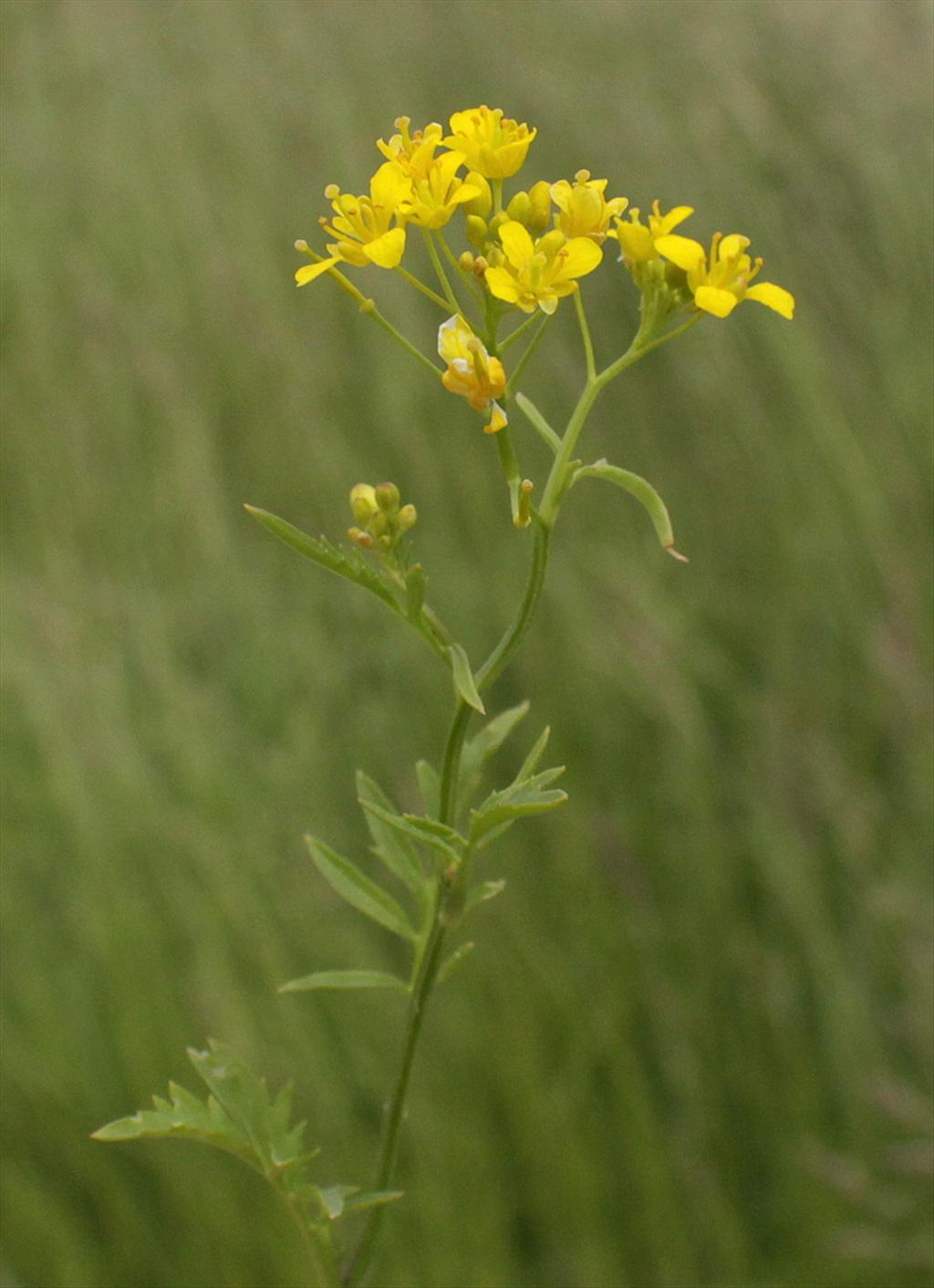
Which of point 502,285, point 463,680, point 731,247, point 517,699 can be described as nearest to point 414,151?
point 502,285

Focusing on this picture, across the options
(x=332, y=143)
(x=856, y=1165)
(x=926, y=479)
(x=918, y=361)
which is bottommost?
(x=856, y=1165)

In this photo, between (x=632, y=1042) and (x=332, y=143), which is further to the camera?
(x=332, y=143)

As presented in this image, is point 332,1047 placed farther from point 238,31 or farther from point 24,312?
point 238,31

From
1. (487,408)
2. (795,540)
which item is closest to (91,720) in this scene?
(795,540)

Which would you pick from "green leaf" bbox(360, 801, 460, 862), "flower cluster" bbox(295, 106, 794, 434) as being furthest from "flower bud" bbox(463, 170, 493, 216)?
"green leaf" bbox(360, 801, 460, 862)

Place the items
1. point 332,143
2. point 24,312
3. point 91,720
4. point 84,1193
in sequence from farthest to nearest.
A: point 332,143 → point 24,312 → point 91,720 → point 84,1193

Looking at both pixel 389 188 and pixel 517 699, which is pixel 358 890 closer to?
pixel 389 188
